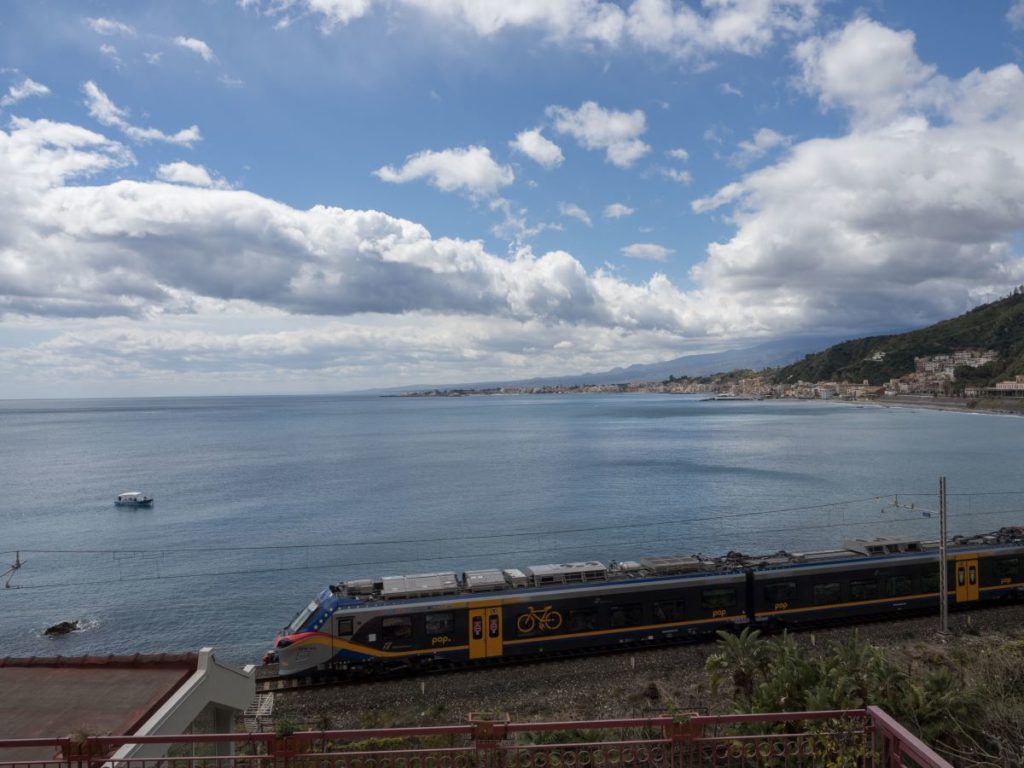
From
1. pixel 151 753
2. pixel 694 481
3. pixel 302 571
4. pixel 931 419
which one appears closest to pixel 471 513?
pixel 302 571

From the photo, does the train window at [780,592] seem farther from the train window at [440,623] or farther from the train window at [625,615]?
the train window at [440,623]

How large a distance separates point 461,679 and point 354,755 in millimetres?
13926

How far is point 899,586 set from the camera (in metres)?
22.0

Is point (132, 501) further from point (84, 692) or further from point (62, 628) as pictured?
point (84, 692)

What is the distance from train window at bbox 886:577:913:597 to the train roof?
0.75m

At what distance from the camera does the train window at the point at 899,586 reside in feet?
71.8

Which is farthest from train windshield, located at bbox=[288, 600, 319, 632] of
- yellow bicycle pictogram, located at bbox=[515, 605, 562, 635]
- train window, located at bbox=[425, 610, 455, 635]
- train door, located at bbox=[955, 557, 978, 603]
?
train door, located at bbox=[955, 557, 978, 603]

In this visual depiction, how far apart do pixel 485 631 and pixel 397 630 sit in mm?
2345

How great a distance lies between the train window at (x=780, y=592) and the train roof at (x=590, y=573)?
552mm

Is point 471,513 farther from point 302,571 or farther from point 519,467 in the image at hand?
point 519,467

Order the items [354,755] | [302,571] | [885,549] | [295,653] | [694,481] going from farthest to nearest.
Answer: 1. [694,481]
2. [302,571]
3. [885,549]
4. [295,653]
5. [354,755]

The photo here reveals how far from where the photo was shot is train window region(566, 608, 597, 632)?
62.3 feet

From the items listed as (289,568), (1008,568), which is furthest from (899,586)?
(289,568)

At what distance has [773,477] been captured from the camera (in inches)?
2485
